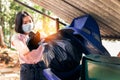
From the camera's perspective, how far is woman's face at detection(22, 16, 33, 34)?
424 cm

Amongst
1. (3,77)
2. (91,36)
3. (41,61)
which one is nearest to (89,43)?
(91,36)

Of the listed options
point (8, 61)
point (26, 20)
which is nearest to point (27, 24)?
point (26, 20)

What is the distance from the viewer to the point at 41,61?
427 cm

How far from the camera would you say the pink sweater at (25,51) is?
4.00m

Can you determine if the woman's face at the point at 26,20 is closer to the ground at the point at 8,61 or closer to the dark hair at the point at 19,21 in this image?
the dark hair at the point at 19,21

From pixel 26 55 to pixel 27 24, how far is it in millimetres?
494

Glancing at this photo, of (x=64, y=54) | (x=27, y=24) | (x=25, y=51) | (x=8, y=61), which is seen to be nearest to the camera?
(x=64, y=54)

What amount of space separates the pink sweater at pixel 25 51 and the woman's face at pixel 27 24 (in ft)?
0.32

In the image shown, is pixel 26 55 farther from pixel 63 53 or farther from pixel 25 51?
pixel 63 53

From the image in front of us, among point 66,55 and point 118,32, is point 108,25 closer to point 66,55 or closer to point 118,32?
point 118,32

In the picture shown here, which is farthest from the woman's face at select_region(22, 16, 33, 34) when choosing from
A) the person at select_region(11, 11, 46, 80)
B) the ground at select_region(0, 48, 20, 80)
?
the ground at select_region(0, 48, 20, 80)

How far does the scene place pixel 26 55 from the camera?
160 inches

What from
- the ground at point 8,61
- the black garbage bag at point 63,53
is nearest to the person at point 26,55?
the black garbage bag at point 63,53

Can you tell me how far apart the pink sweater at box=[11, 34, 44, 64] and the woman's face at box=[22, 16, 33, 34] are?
0.32 feet
